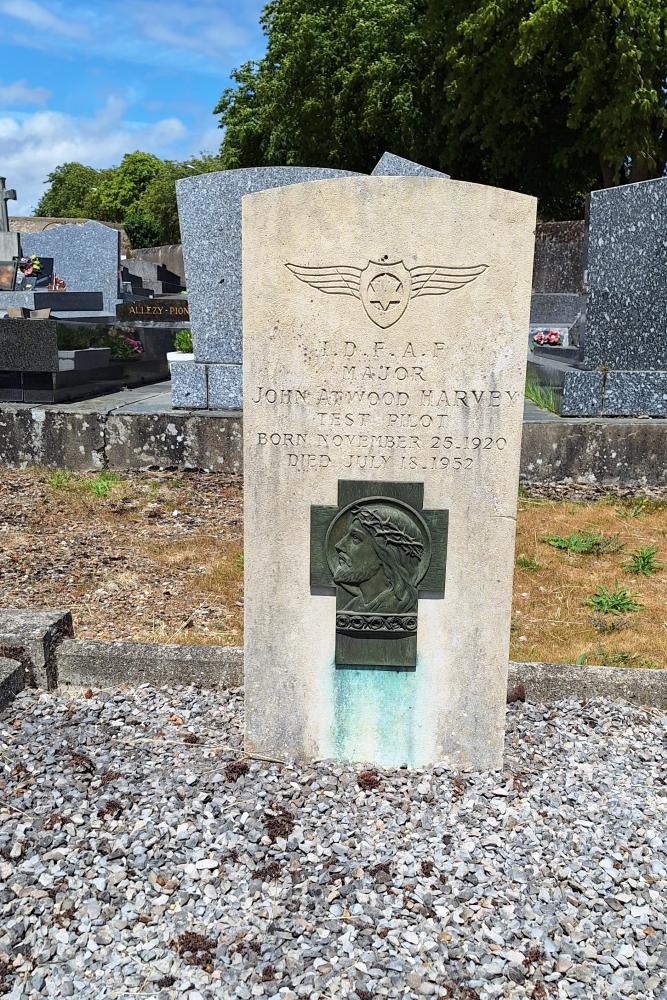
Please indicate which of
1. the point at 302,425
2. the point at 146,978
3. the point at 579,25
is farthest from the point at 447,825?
the point at 579,25

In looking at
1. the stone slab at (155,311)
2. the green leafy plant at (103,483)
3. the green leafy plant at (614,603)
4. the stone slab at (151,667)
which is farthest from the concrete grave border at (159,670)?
the stone slab at (155,311)

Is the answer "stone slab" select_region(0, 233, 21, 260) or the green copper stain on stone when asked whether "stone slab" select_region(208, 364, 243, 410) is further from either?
"stone slab" select_region(0, 233, 21, 260)

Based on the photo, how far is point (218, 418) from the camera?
6441 mm

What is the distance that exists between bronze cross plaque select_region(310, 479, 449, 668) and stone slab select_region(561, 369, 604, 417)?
13.9 ft

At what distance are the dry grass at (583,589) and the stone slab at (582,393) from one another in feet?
2.88

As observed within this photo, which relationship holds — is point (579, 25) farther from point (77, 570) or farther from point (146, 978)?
point (146, 978)

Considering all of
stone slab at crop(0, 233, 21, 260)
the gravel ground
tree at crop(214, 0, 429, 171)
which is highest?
tree at crop(214, 0, 429, 171)

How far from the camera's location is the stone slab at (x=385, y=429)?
7.92 feet

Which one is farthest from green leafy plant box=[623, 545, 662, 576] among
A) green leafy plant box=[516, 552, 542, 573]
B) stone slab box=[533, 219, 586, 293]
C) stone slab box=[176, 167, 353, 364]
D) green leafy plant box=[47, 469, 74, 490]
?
stone slab box=[533, 219, 586, 293]

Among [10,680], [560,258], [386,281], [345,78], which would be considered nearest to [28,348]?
[10,680]

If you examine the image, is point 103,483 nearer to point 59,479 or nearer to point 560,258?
point 59,479

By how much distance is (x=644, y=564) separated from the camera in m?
4.71

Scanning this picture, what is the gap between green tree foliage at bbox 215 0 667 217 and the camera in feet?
56.9

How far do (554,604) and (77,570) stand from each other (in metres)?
2.73
